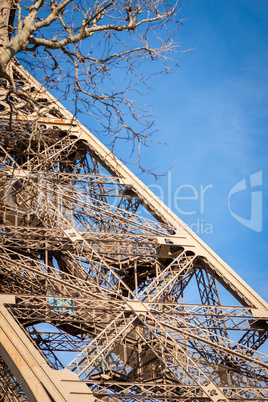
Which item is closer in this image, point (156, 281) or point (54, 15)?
point (54, 15)

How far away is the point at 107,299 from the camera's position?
1722 cm

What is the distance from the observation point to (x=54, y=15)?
10.2 meters

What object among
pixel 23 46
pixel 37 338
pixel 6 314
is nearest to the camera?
pixel 23 46

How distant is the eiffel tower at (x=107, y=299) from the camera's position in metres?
15.4

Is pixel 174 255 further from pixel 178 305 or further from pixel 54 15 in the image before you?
pixel 54 15

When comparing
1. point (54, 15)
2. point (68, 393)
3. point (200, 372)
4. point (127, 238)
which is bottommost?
point (68, 393)

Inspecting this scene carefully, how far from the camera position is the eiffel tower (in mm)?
15438

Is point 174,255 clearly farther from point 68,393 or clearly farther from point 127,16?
point 127,16

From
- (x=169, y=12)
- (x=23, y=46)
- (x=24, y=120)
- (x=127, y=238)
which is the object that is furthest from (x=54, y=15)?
(x=24, y=120)

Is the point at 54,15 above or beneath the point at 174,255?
beneath

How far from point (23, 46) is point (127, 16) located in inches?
83.8

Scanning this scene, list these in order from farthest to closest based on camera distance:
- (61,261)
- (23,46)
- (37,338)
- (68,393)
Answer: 1. (61,261)
2. (37,338)
3. (68,393)
4. (23,46)

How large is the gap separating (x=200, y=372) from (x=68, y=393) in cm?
327

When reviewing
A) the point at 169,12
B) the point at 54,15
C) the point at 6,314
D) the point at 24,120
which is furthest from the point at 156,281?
the point at 54,15
